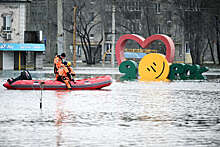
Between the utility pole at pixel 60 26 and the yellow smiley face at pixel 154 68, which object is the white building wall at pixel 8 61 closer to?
the utility pole at pixel 60 26

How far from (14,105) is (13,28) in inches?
1564

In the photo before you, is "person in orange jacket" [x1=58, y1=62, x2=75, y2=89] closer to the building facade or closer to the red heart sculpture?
the red heart sculpture

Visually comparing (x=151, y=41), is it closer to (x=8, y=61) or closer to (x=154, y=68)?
(x=154, y=68)

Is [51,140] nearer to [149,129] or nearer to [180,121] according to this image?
[149,129]

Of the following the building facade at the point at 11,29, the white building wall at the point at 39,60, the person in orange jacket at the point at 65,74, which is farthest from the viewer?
the white building wall at the point at 39,60

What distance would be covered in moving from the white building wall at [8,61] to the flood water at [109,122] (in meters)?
36.8

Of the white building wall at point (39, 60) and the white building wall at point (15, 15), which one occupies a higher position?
the white building wall at point (15, 15)

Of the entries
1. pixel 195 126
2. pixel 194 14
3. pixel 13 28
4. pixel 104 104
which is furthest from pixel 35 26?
pixel 195 126

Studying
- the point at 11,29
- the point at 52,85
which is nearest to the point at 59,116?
the point at 52,85

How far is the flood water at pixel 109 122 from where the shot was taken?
35.8ft

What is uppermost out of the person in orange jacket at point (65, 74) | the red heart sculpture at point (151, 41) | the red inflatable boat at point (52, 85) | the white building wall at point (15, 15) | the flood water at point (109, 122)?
the white building wall at point (15, 15)

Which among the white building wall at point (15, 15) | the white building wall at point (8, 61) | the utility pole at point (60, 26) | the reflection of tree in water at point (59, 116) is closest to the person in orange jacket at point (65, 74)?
the reflection of tree in water at point (59, 116)

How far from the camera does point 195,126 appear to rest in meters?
13.2

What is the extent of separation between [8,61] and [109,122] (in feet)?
149
